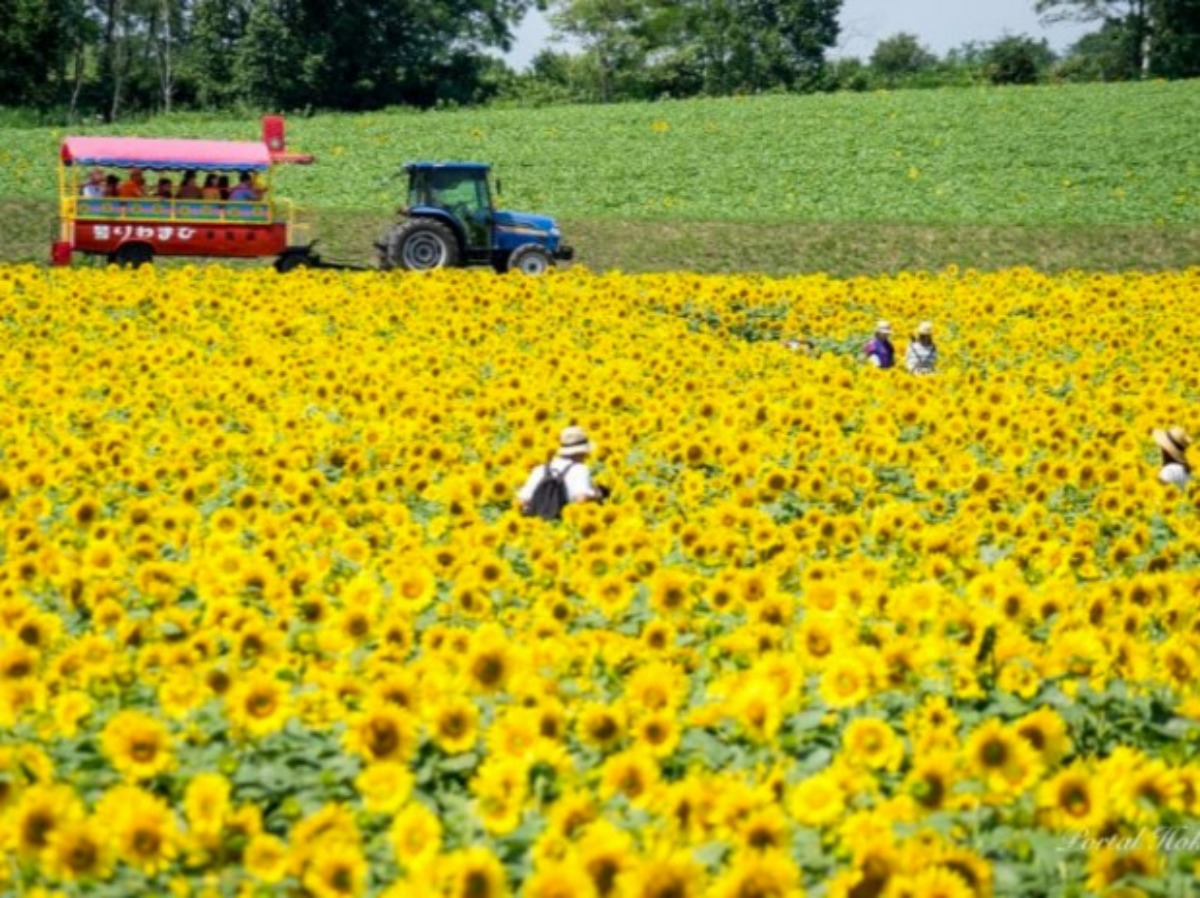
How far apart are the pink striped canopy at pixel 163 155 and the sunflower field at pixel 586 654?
1123cm

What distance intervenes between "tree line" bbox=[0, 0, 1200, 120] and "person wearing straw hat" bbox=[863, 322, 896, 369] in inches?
1786

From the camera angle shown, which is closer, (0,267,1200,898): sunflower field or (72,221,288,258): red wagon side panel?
(0,267,1200,898): sunflower field

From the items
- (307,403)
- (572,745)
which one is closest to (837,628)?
(572,745)

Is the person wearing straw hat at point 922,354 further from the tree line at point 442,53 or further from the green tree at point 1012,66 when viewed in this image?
the green tree at point 1012,66

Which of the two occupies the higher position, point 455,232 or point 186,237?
point 455,232

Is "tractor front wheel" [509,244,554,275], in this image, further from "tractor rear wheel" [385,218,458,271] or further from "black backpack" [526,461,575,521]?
"black backpack" [526,461,575,521]

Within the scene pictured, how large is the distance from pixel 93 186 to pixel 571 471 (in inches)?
624

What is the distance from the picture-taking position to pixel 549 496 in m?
8.51

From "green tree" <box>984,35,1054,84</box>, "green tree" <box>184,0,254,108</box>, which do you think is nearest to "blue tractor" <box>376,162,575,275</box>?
"green tree" <box>184,0,254,108</box>

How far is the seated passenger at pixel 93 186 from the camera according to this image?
22.1 meters

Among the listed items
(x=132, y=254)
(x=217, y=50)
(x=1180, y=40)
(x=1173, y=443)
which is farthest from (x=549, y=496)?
(x=1180, y=40)

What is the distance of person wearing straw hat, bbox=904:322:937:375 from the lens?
15828 mm

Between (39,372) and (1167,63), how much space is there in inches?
2789

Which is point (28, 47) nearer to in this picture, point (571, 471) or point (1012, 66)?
point (1012, 66)
